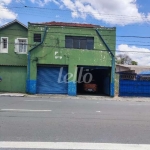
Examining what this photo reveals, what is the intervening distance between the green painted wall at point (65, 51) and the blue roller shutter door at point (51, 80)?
76cm

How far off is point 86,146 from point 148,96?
1828 cm

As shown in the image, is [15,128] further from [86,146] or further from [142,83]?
[142,83]

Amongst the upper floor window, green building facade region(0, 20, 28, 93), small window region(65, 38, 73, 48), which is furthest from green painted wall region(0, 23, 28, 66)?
the upper floor window

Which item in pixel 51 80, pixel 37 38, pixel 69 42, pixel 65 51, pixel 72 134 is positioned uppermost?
pixel 37 38

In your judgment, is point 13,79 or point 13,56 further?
point 13,56

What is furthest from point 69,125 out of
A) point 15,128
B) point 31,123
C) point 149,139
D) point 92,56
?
point 92,56

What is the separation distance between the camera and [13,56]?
22.5 meters

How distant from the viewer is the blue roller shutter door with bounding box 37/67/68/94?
21609mm

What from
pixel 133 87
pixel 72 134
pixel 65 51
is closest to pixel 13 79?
pixel 65 51

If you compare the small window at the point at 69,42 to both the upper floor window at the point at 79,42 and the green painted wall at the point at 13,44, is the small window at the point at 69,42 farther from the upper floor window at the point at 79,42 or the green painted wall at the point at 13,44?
the green painted wall at the point at 13,44

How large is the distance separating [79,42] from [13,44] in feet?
23.0

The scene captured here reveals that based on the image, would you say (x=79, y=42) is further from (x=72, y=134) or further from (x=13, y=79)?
(x=72, y=134)

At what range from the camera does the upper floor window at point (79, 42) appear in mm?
21592

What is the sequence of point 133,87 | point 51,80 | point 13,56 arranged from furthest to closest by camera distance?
point 13,56 < point 51,80 < point 133,87
